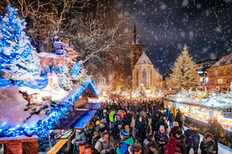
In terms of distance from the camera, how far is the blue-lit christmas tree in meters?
3.39

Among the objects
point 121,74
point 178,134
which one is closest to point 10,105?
point 178,134

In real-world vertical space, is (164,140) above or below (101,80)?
below

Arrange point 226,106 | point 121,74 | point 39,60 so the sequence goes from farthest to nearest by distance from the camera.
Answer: point 121,74, point 226,106, point 39,60

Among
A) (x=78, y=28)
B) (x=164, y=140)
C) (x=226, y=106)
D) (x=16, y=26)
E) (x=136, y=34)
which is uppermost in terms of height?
(x=136, y=34)

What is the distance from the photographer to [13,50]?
355 centimetres

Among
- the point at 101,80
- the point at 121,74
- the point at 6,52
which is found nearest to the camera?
the point at 6,52

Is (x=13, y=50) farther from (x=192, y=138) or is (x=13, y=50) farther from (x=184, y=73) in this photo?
(x=184, y=73)

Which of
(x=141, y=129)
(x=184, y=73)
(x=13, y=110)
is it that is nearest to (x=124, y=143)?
(x=13, y=110)

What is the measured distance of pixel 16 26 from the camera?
3588 mm

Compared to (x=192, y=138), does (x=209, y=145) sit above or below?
above

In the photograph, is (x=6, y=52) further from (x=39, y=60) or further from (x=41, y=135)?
(x=41, y=135)

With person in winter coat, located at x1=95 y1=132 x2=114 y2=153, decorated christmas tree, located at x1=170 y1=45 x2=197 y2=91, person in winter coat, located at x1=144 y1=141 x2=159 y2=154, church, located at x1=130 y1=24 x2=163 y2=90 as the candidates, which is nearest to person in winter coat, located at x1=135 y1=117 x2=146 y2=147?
person in winter coat, located at x1=95 y1=132 x2=114 y2=153

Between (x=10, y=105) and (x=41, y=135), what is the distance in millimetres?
961

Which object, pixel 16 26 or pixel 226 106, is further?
pixel 226 106
